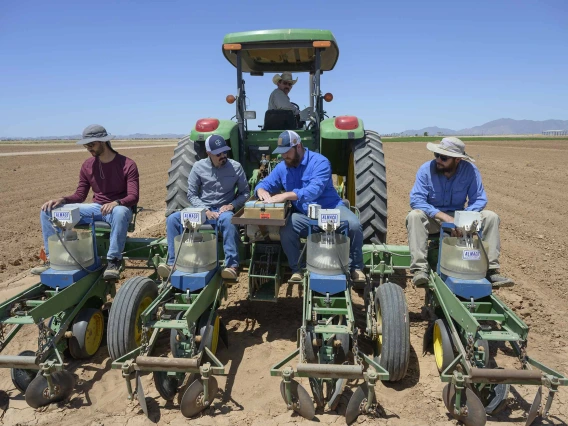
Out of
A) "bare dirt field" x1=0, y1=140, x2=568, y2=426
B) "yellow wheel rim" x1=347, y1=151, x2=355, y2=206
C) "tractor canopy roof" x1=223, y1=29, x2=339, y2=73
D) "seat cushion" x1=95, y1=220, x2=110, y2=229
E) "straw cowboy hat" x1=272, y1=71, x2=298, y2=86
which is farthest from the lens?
"straw cowboy hat" x1=272, y1=71, x2=298, y2=86

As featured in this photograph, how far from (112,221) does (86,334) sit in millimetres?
993

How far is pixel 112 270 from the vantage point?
376 cm

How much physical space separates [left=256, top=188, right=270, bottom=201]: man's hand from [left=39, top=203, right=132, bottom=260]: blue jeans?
122 cm

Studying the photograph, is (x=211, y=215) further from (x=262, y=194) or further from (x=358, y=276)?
(x=358, y=276)

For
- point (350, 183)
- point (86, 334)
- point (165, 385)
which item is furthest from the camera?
point (350, 183)

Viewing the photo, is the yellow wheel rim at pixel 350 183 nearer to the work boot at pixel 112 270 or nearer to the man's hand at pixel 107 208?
the man's hand at pixel 107 208

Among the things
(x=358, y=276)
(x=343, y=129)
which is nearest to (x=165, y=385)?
(x=358, y=276)

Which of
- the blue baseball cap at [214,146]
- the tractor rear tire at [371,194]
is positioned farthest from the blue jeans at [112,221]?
the tractor rear tire at [371,194]

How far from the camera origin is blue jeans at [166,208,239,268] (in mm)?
3742

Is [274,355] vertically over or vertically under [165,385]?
under

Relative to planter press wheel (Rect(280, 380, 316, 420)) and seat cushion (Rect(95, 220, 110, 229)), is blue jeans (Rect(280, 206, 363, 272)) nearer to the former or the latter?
planter press wheel (Rect(280, 380, 316, 420))

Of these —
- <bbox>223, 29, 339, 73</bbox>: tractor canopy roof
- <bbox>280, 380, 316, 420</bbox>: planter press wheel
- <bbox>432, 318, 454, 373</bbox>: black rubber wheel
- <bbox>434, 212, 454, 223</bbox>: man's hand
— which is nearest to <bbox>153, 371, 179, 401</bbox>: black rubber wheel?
<bbox>280, 380, 316, 420</bbox>: planter press wheel

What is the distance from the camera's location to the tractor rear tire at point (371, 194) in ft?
14.5

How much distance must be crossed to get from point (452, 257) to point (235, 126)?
9.22ft
